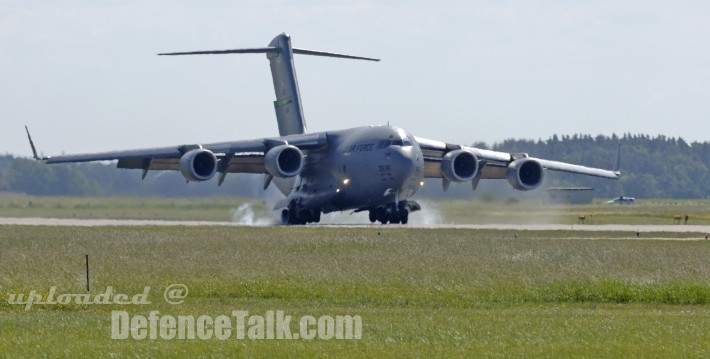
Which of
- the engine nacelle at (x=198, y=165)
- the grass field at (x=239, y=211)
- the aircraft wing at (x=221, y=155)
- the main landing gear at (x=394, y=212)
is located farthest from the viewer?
the grass field at (x=239, y=211)

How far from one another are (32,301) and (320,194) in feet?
107

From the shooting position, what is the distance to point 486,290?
2556cm


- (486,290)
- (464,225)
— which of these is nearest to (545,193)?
(464,225)

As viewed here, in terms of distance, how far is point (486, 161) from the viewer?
5681cm

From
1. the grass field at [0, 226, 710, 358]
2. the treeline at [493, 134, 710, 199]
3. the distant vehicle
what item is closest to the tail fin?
the grass field at [0, 226, 710, 358]

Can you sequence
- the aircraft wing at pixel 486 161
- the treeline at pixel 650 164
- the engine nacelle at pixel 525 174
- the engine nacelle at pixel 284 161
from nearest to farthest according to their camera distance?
the engine nacelle at pixel 284 161 < the engine nacelle at pixel 525 174 < the aircraft wing at pixel 486 161 < the treeline at pixel 650 164

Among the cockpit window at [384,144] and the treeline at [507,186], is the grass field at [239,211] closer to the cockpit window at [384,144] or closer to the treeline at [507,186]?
the treeline at [507,186]

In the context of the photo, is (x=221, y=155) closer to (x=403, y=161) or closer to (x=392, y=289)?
(x=403, y=161)

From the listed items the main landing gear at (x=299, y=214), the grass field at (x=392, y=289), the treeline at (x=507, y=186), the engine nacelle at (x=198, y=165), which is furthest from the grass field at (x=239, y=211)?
the grass field at (x=392, y=289)

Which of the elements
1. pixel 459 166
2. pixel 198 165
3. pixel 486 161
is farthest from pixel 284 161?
pixel 486 161

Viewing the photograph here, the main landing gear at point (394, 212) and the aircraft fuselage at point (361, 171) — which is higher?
the aircraft fuselage at point (361, 171)

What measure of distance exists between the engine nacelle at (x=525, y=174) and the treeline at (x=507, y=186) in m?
2.79

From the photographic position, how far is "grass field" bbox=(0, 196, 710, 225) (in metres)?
59.2

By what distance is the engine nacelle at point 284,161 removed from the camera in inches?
2052
